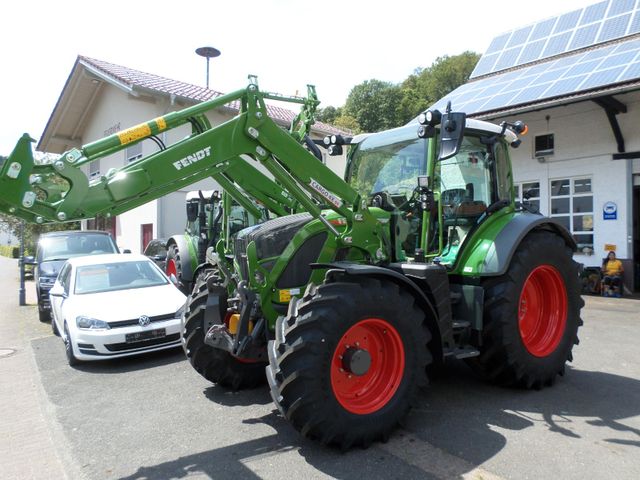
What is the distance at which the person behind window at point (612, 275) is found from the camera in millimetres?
11383

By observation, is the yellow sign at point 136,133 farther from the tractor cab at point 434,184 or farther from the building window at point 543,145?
the building window at point 543,145

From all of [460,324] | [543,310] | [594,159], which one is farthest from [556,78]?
[460,324]

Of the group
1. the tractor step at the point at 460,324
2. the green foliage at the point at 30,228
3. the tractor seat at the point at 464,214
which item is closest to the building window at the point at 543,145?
the tractor seat at the point at 464,214

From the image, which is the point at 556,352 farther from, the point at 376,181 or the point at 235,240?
the point at 235,240

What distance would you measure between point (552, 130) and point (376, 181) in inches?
375

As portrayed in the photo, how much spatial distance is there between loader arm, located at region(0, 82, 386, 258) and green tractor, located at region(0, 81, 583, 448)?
12mm

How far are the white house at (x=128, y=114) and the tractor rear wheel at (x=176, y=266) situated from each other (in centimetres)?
193

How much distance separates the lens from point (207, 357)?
489 centimetres

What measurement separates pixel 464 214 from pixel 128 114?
15.1 m

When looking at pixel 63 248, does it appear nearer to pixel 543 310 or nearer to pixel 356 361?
pixel 356 361

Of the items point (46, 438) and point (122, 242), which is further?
point (122, 242)

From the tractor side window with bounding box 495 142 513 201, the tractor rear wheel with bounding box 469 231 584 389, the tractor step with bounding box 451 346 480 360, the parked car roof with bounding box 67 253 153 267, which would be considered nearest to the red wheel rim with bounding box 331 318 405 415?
the tractor step with bounding box 451 346 480 360

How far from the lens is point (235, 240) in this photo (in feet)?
15.9

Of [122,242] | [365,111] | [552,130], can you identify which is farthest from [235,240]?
[365,111]
